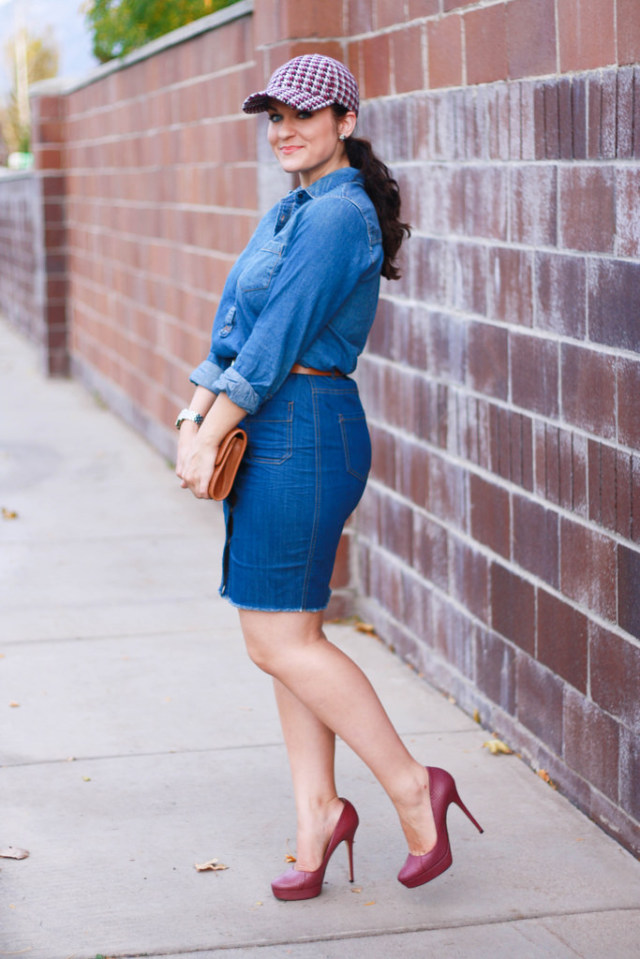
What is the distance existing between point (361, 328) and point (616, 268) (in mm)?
742

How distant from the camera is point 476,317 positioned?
15.5 ft

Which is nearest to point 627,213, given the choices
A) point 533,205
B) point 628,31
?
point 628,31

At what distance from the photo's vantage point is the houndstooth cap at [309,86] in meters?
3.29

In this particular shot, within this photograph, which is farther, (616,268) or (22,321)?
(22,321)

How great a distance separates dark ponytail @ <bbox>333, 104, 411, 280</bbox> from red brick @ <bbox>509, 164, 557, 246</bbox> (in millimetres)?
776

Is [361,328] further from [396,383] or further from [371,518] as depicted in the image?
[371,518]

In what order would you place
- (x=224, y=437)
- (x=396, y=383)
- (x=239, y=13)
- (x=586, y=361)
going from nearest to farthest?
(x=224, y=437)
(x=586, y=361)
(x=396, y=383)
(x=239, y=13)

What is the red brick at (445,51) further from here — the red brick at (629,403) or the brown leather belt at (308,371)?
the brown leather belt at (308,371)

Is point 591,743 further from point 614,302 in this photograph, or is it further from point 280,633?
point 614,302

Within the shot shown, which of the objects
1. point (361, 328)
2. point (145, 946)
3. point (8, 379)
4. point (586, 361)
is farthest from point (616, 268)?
point (8, 379)

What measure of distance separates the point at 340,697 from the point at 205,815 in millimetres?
950

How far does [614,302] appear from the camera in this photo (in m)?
3.76

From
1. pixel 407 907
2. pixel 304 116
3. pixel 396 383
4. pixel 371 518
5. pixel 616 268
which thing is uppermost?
pixel 304 116

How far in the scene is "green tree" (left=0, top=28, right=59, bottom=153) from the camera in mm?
67312
